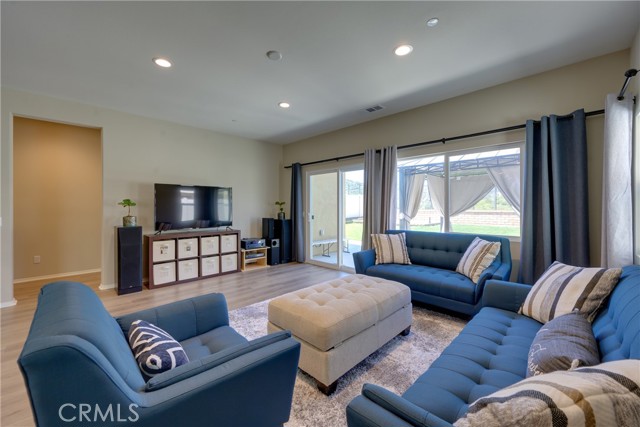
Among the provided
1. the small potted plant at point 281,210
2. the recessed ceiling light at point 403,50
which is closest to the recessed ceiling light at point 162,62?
the recessed ceiling light at point 403,50

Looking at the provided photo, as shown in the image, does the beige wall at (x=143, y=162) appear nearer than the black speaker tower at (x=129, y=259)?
Yes

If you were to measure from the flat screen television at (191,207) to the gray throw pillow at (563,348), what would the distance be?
4.65m

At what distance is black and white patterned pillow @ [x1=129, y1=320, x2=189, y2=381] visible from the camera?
1.10 m

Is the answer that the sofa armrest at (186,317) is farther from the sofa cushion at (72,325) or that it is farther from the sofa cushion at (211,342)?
the sofa cushion at (72,325)

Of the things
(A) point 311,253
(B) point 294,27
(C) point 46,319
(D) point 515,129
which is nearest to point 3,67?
(B) point 294,27

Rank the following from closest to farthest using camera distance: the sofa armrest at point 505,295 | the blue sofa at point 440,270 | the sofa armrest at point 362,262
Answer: the sofa armrest at point 505,295 < the blue sofa at point 440,270 < the sofa armrest at point 362,262

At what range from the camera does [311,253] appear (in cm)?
581

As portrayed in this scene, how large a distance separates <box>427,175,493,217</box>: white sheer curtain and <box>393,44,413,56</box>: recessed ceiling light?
1890 millimetres

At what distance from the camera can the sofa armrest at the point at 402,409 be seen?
75 cm

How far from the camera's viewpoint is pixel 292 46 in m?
2.40

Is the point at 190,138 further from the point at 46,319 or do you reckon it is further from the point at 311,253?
the point at 46,319

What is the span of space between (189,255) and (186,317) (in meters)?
2.95

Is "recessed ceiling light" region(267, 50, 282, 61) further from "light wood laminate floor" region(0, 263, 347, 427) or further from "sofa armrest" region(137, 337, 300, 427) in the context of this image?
"light wood laminate floor" region(0, 263, 347, 427)

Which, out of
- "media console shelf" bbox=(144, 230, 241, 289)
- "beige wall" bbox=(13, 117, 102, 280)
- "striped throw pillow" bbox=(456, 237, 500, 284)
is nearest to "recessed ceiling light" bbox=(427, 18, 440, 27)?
"striped throw pillow" bbox=(456, 237, 500, 284)
